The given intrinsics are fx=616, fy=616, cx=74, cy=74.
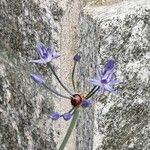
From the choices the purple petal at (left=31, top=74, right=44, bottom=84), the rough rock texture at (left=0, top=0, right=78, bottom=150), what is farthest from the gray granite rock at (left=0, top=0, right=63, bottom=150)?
the purple petal at (left=31, top=74, right=44, bottom=84)

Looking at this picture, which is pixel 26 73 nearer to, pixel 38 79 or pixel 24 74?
pixel 24 74

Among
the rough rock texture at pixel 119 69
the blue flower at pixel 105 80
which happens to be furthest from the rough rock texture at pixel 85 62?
the blue flower at pixel 105 80

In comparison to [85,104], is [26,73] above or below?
above

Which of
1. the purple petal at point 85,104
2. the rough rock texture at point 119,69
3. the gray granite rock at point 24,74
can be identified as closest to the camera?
the purple petal at point 85,104

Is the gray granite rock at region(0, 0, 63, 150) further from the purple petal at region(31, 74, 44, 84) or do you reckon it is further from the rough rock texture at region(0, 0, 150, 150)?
the purple petal at region(31, 74, 44, 84)

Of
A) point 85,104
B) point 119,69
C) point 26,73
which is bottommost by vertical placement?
point 85,104

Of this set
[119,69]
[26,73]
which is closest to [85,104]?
[119,69]

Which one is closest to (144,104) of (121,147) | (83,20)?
(121,147)

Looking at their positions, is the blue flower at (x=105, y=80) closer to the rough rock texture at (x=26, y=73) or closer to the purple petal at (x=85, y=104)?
the purple petal at (x=85, y=104)
